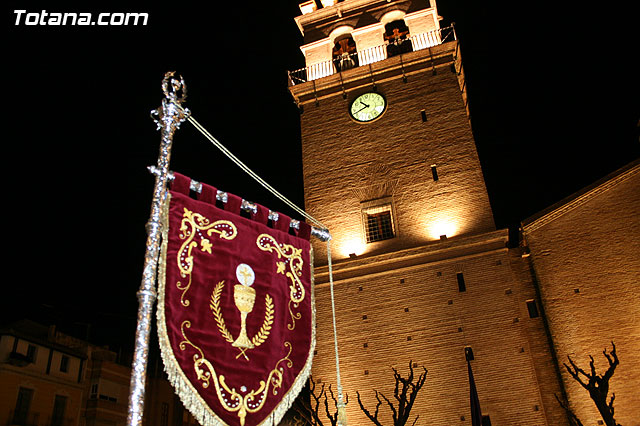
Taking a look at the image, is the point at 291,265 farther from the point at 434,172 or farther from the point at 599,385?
the point at 434,172

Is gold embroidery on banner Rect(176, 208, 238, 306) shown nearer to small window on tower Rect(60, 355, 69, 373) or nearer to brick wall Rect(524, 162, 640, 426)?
brick wall Rect(524, 162, 640, 426)

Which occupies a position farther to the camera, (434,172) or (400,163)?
(400,163)

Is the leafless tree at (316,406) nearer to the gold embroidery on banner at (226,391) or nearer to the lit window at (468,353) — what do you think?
the lit window at (468,353)

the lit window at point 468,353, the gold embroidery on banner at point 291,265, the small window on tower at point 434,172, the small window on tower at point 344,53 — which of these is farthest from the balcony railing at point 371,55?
the gold embroidery on banner at point 291,265

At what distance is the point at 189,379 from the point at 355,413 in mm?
10676

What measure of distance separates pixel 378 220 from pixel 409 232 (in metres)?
1.25

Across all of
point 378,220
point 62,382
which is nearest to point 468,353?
point 378,220

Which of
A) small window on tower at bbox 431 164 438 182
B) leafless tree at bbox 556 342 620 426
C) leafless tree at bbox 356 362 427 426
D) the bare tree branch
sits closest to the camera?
leafless tree at bbox 556 342 620 426

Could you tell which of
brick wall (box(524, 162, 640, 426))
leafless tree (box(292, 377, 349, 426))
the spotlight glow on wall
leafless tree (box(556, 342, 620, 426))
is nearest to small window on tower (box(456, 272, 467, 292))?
the spotlight glow on wall

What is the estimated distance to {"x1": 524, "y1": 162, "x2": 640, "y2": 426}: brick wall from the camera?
589 inches

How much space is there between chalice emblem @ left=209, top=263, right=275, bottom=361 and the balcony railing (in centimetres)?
1547

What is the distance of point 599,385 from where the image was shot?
529 inches

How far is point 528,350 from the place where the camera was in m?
15.0

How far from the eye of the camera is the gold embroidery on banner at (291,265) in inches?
301
